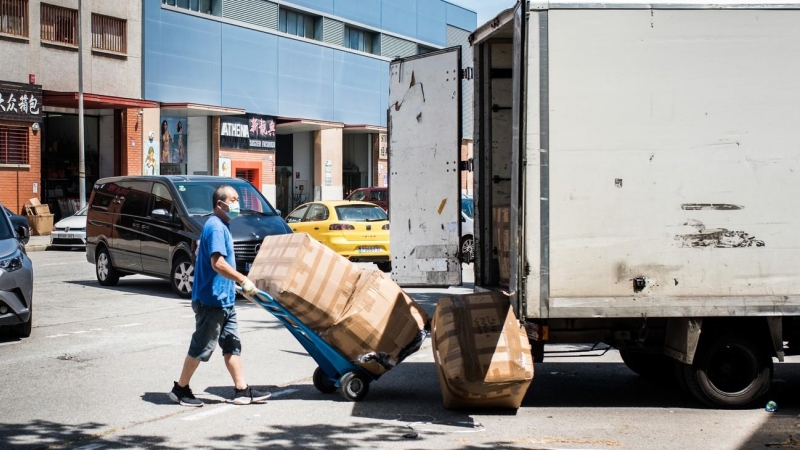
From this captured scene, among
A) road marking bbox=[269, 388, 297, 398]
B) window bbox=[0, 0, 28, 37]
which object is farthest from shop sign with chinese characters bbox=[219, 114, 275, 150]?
road marking bbox=[269, 388, 297, 398]

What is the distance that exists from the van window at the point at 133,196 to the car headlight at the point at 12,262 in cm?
513

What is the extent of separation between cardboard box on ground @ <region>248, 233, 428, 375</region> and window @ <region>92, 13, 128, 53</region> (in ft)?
92.9

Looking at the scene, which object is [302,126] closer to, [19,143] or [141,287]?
[19,143]

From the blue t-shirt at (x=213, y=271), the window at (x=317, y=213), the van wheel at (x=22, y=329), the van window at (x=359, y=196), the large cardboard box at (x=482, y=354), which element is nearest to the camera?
the large cardboard box at (x=482, y=354)

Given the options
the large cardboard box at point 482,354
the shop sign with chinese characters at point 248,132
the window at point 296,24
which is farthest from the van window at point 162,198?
the window at point 296,24

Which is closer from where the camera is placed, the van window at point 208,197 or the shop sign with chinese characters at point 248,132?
the van window at point 208,197

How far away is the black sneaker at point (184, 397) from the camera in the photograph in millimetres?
7930

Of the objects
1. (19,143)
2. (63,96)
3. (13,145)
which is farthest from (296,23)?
(13,145)

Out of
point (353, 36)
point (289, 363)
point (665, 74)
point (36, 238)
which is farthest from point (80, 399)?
point (353, 36)

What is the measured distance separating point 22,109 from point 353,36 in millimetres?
19454

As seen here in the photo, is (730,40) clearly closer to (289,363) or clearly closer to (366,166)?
(289,363)

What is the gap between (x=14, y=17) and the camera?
104 ft

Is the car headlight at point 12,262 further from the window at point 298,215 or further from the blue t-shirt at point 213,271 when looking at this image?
the window at point 298,215

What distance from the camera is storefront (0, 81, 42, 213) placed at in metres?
31.2
